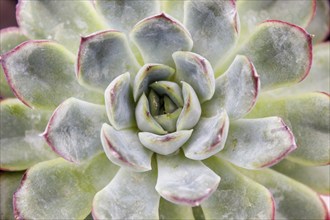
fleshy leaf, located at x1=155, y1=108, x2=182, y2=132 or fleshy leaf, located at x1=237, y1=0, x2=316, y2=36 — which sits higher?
fleshy leaf, located at x1=237, y1=0, x2=316, y2=36

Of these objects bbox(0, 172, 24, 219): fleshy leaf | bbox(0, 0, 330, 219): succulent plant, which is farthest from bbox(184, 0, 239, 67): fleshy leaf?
bbox(0, 172, 24, 219): fleshy leaf

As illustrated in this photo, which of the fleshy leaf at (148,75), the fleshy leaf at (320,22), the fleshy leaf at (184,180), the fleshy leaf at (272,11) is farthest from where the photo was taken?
the fleshy leaf at (320,22)

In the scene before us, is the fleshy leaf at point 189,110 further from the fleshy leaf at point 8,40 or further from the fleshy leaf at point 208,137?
the fleshy leaf at point 8,40

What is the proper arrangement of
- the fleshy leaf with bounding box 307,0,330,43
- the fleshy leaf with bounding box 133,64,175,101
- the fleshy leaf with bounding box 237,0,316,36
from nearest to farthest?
the fleshy leaf with bounding box 133,64,175,101
the fleshy leaf with bounding box 237,0,316,36
the fleshy leaf with bounding box 307,0,330,43

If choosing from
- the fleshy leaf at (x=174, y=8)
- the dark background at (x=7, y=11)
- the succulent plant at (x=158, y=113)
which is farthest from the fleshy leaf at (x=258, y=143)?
the dark background at (x=7, y=11)

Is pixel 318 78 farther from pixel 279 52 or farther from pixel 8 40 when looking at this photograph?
pixel 8 40

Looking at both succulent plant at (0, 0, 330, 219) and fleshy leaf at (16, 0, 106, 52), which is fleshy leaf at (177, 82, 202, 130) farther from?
fleshy leaf at (16, 0, 106, 52)

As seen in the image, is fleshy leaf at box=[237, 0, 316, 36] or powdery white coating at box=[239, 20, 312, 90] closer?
powdery white coating at box=[239, 20, 312, 90]
